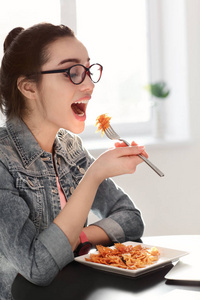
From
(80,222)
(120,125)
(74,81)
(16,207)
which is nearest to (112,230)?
(80,222)

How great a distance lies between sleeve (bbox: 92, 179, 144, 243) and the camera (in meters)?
1.56

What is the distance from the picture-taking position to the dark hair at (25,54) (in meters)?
1.55

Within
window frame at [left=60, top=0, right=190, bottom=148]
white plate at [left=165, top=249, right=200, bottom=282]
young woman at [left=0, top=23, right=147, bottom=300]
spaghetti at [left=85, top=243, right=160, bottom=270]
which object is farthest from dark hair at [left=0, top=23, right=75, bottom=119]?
window frame at [left=60, top=0, right=190, bottom=148]

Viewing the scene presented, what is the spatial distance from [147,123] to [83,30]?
776mm

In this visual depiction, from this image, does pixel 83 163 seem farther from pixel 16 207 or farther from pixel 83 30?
pixel 83 30

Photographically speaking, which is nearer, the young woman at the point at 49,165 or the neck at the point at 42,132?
the young woman at the point at 49,165

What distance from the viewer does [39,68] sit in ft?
5.08

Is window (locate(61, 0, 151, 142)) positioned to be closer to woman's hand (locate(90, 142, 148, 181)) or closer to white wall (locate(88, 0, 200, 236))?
white wall (locate(88, 0, 200, 236))

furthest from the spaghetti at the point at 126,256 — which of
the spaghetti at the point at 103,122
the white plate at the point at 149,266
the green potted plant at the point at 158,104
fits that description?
the green potted plant at the point at 158,104

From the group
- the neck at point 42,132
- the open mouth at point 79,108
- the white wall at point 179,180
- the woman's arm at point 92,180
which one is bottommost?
the white wall at point 179,180

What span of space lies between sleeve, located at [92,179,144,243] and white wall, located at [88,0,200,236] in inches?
57.5

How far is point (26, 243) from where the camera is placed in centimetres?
128

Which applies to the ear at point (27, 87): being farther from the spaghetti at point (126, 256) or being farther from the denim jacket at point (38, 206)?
the spaghetti at point (126, 256)

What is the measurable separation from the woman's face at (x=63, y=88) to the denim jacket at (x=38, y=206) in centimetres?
11
